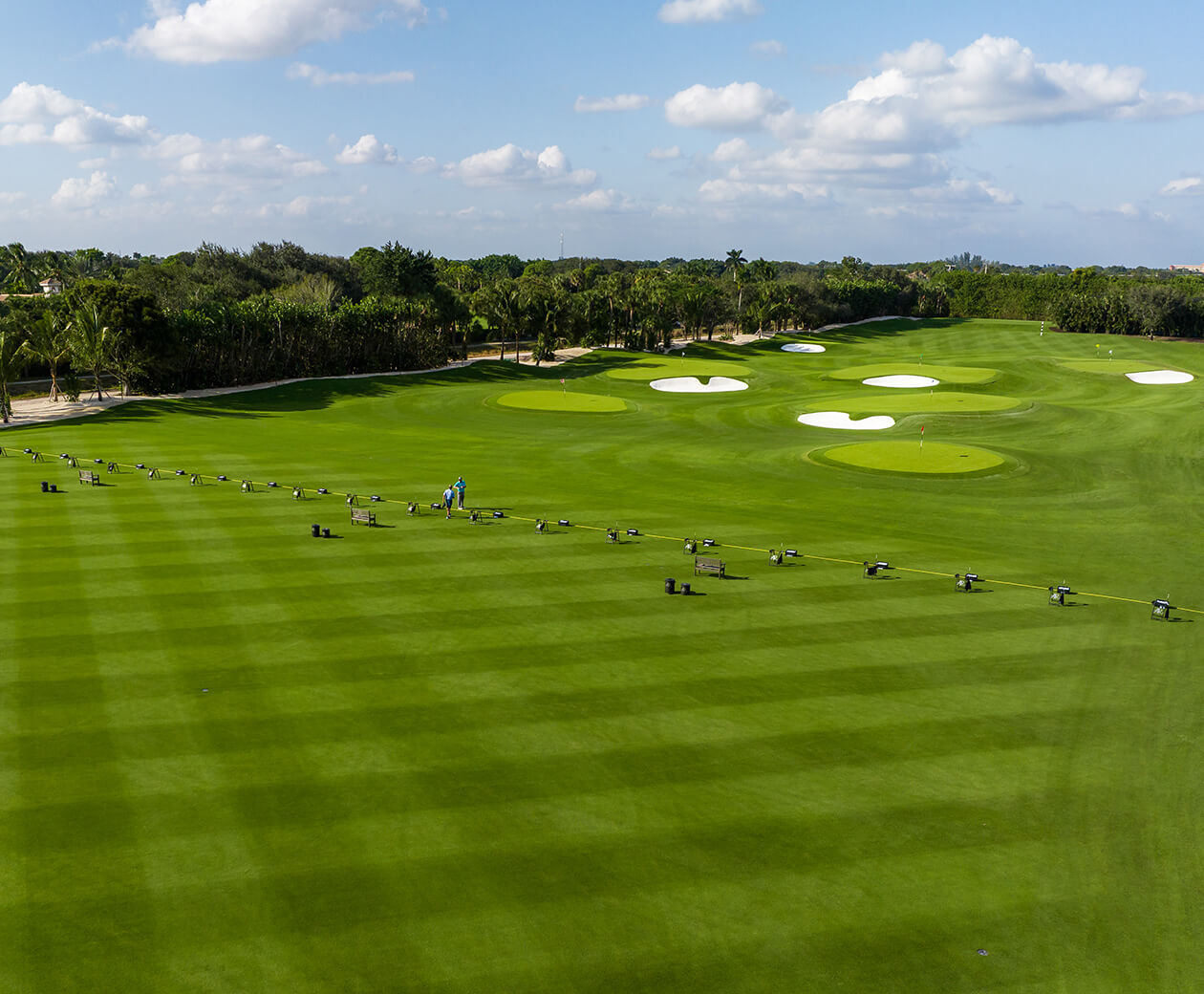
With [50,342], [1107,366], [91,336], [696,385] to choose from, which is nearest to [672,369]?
[696,385]

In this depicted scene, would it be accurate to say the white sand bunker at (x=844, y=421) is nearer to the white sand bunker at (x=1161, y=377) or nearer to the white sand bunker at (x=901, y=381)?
the white sand bunker at (x=901, y=381)

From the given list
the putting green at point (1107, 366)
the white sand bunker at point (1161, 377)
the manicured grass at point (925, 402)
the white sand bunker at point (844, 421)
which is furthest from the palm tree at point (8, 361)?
the white sand bunker at point (1161, 377)

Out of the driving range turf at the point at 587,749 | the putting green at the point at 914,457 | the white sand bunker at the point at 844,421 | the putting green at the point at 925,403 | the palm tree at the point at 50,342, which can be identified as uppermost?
the palm tree at the point at 50,342

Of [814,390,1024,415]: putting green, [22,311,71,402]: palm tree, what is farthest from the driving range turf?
[22,311,71,402]: palm tree

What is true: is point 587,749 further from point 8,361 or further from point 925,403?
point 8,361

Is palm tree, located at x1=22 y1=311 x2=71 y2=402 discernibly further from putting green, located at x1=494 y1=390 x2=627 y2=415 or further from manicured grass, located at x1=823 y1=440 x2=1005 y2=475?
manicured grass, located at x1=823 y1=440 x2=1005 y2=475

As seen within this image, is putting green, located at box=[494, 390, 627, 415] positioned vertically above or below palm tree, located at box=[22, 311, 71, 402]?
below
